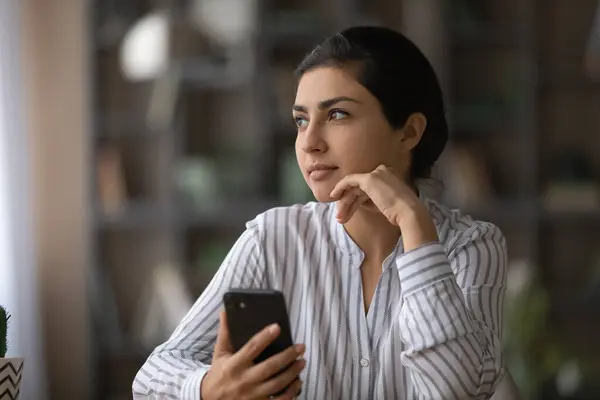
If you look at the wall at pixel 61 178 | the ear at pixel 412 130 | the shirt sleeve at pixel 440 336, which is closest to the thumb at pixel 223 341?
the shirt sleeve at pixel 440 336

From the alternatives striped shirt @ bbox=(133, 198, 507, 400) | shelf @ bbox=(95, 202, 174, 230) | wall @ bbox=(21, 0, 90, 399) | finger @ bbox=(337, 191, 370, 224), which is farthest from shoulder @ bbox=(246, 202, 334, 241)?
wall @ bbox=(21, 0, 90, 399)

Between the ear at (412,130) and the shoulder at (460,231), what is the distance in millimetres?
123

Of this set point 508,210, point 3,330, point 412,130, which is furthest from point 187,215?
point 3,330

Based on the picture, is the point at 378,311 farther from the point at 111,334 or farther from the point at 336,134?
the point at 111,334

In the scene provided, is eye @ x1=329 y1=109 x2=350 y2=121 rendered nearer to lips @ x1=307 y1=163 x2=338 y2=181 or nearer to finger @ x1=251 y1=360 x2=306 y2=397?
lips @ x1=307 y1=163 x2=338 y2=181

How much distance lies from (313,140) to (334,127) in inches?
1.7

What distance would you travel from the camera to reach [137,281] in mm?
4750

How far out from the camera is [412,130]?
170cm

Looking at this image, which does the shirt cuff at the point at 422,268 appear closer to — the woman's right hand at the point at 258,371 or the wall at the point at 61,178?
the woman's right hand at the point at 258,371

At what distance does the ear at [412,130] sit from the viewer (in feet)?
5.52

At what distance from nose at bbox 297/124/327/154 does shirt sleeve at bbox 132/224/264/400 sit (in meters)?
0.22

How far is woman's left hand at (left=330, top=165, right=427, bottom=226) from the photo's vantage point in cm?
155

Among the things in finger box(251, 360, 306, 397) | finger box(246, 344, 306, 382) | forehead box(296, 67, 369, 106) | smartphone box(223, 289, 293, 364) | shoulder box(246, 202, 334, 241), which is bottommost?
finger box(251, 360, 306, 397)

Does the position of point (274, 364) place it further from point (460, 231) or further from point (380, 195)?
point (460, 231)
